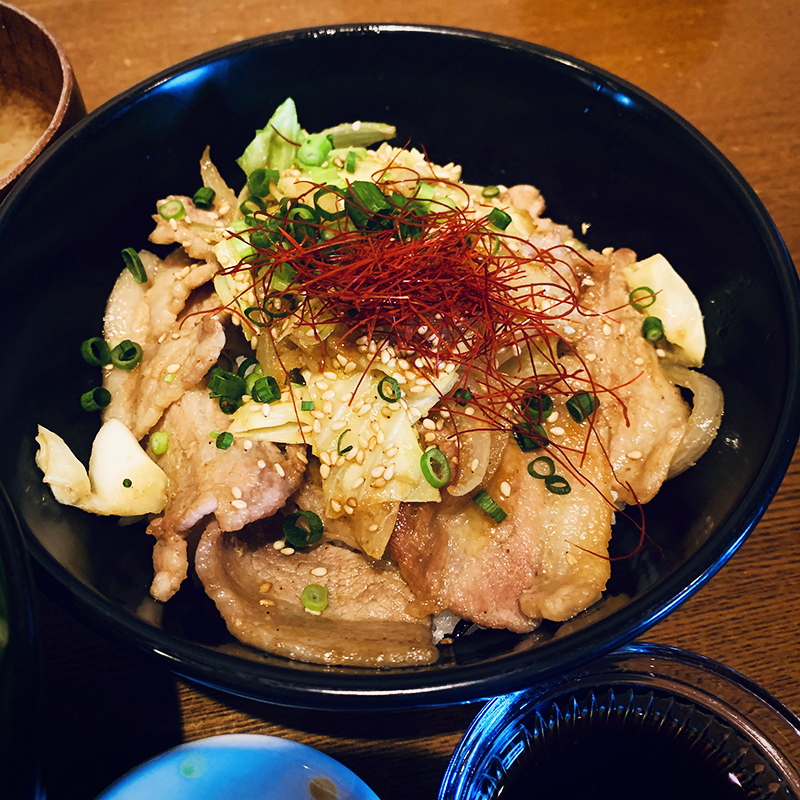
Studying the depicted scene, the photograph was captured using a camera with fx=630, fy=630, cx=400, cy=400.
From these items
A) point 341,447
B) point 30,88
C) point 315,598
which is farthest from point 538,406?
point 30,88

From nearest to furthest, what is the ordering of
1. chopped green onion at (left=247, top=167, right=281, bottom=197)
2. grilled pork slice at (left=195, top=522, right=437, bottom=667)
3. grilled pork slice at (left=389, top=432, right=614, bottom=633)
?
grilled pork slice at (left=195, top=522, right=437, bottom=667) → grilled pork slice at (left=389, top=432, right=614, bottom=633) → chopped green onion at (left=247, top=167, right=281, bottom=197)

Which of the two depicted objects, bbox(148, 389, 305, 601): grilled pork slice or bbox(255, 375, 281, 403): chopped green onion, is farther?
bbox(255, 375, 281, 403): chopped green onion

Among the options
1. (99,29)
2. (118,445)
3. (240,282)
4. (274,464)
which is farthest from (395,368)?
(99,29)

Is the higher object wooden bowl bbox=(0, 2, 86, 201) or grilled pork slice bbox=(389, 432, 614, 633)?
wooden bowl bbox=(0, 2, 86, 201)

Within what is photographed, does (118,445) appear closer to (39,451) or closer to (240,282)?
(39,451)

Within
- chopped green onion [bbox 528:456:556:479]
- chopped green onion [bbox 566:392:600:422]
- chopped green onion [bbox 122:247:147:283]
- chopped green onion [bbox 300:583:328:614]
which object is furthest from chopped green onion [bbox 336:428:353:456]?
chopped green onion [bbox 122:247:147:283]

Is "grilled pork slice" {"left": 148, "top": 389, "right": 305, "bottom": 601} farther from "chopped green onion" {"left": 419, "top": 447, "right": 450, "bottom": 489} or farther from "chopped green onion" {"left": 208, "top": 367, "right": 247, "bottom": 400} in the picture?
"chopped green onion" {"left": 419, "top": 447, "right": 450, "bottom": 489}

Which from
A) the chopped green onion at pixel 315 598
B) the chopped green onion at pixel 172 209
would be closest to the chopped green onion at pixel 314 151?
the chopped green onion at pixel 172 209
